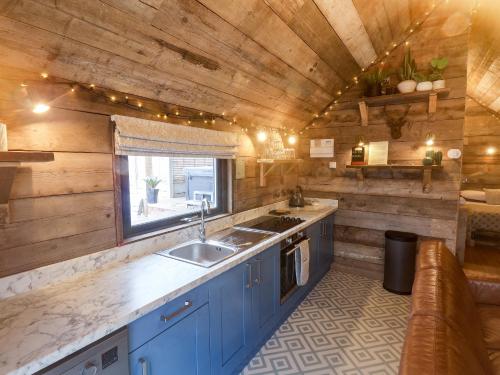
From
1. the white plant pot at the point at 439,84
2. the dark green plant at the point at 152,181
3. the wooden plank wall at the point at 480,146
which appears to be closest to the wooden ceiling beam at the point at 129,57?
the dark green plant at the point at 152,181

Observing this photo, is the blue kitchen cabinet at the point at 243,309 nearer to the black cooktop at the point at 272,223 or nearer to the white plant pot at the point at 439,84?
the black cooktop at the point at 272,223

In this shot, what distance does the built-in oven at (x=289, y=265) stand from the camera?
8.13 ft

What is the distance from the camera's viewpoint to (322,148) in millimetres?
3676

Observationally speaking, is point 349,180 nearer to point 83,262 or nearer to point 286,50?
point 286,50

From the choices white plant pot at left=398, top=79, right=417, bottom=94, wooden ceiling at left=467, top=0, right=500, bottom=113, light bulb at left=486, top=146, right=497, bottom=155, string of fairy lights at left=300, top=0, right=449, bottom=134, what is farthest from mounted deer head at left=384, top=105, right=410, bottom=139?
light bulb at left=486, top=146, right=497, bottom=155

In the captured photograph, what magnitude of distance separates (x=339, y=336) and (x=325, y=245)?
1.22m

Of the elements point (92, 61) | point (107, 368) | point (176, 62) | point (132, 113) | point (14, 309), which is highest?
point (176, 62)

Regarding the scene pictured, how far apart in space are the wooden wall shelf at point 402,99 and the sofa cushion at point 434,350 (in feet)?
8.27

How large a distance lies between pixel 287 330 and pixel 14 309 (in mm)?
1995

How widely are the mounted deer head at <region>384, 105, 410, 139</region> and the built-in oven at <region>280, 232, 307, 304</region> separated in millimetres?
1620

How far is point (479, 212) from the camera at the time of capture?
445 centimetres

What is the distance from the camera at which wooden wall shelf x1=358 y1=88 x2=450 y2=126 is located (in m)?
2.84

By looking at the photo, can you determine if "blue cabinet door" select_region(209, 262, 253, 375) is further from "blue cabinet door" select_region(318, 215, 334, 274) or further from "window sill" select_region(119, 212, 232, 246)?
"blue cabinet door" select_region(318, 215, 334, 274)

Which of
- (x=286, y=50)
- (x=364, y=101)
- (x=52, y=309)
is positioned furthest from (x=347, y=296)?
(x=52, y=309)
